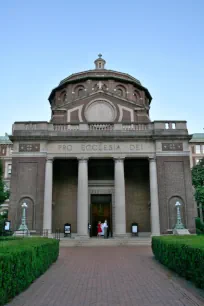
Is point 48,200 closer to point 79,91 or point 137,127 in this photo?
point 137,127

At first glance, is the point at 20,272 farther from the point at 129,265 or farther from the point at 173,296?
the point at 129,265

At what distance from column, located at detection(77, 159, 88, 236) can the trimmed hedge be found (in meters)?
11.9

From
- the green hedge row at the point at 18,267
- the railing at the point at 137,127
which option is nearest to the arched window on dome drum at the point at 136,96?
the railing at the point at 137,127

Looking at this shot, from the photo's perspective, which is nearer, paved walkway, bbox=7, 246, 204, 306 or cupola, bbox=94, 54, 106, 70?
paved walkway, bbox=7, 246, 204, 306

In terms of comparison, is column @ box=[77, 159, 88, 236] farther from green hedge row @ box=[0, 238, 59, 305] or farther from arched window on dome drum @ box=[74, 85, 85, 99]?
green hedge row @ box=[0, 238, 59, 305]

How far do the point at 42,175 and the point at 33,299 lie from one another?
726 inches

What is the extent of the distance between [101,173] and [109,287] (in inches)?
808

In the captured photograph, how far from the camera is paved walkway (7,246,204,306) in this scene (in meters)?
7.34

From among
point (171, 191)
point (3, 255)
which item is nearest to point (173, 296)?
point (3, 255)

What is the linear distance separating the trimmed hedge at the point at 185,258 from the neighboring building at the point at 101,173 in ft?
40.7

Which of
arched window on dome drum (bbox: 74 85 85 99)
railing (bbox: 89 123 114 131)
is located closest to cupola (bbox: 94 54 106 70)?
arched window on dome drum (bbox: 74 85 85 99)

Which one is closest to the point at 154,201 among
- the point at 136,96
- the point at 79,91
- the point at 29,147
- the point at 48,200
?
the point at 48,200

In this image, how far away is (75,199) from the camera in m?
28.2

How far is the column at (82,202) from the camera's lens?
80.1 ft
